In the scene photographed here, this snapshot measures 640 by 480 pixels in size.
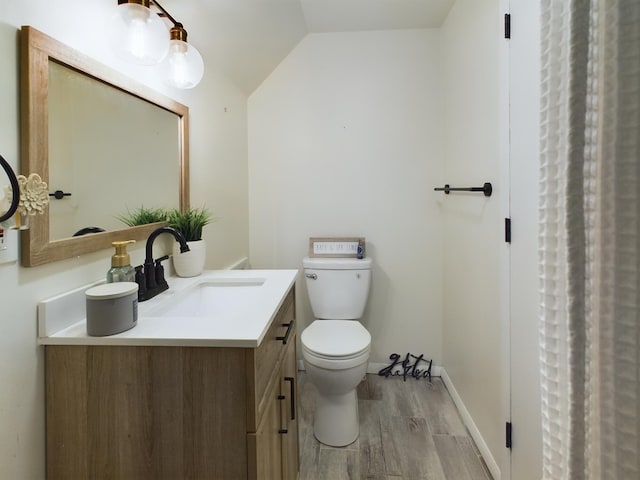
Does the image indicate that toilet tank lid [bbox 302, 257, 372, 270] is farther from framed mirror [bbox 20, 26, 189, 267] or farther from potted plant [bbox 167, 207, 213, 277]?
framed mirror [bbox 20, 26, 189, 267]

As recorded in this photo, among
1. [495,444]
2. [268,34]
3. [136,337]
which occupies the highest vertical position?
[268,34]

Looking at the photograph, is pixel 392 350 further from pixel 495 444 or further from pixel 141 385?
pixel 141 385

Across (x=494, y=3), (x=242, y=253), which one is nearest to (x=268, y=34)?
(x=494, y=3)

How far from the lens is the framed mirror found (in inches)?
32.2

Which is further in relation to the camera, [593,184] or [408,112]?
[408,112]

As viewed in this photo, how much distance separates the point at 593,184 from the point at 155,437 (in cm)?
98

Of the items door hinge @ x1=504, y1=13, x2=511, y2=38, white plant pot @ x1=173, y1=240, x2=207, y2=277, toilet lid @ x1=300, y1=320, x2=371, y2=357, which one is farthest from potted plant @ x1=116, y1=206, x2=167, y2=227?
door hinge @ x1=504, y1=13, x2=511, y2=38

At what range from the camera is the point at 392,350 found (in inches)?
98.9

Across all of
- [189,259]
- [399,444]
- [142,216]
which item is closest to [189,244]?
[189,259]

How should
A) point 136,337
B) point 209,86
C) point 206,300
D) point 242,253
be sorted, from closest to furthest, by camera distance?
point 136,337 < point 206,300 < point 209,86 < point 242,253

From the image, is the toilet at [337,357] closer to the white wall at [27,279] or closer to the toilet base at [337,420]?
the toilet base at [337,420]

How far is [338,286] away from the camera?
2.24 metres

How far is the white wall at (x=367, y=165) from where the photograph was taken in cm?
240

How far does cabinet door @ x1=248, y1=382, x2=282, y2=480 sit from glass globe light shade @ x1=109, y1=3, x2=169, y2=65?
1006 mm
